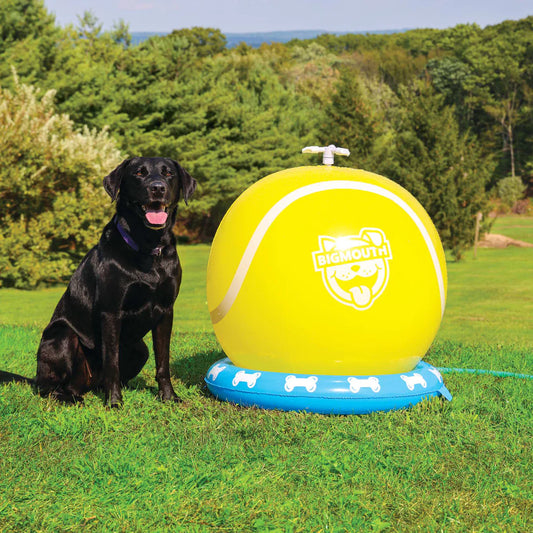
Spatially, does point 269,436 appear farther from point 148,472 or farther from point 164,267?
point 164,267

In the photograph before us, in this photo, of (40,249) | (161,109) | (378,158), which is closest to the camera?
(40,249)

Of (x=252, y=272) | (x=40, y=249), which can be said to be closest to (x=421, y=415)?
(x=252, y=272)

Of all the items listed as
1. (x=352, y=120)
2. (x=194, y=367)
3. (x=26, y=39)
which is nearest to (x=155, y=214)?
(x=194, y=367)

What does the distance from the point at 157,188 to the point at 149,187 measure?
68 millimetres

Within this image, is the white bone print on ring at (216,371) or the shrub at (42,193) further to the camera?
the shrub at (42,193)

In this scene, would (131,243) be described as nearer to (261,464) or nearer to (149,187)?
(149,187)

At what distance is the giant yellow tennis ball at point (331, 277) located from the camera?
18.6 ft

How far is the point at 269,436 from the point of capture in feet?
17.7

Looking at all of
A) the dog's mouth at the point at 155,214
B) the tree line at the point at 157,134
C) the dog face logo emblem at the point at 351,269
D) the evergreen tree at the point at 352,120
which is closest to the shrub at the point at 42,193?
the tree line at the point at 157,134

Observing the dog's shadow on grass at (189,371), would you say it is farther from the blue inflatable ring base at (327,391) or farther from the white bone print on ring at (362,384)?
the white bone print on ring at (362,384)

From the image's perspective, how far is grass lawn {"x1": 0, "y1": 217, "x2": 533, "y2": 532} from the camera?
4020mm

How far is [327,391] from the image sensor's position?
18.9ft

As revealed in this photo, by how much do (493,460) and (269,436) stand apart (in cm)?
172

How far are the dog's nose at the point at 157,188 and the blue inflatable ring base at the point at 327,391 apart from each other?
1.80m
